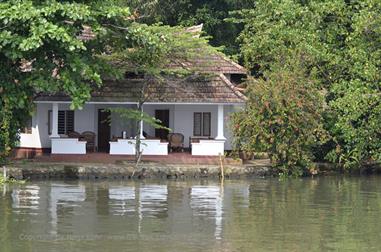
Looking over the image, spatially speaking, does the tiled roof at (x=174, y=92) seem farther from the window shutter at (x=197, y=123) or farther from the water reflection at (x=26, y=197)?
the water reflection at (x=26, y=197)

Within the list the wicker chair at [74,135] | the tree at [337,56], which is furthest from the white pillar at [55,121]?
the tree at [337,56]

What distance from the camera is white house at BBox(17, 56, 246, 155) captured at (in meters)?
34.6

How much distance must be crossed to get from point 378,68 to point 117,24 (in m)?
12.2

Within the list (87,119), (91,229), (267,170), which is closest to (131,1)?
(87,119)

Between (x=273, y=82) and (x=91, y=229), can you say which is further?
(x=273, y=82)

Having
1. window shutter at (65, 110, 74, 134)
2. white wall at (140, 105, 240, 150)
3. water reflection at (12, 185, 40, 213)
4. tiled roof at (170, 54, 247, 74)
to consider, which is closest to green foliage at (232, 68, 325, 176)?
tiled roof at (170, 54, 247, 74)

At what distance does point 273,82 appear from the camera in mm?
33281

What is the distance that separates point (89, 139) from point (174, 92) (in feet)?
14.2

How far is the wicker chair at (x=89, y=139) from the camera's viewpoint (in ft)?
116

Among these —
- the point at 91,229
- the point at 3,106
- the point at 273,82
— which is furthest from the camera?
the point at 273,82

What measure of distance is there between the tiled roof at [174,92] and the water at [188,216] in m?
5.38

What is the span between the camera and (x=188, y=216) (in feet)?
69.6

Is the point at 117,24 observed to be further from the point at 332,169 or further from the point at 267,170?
the point at 332,169

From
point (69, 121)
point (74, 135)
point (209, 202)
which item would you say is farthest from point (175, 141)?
point (209, 202)
